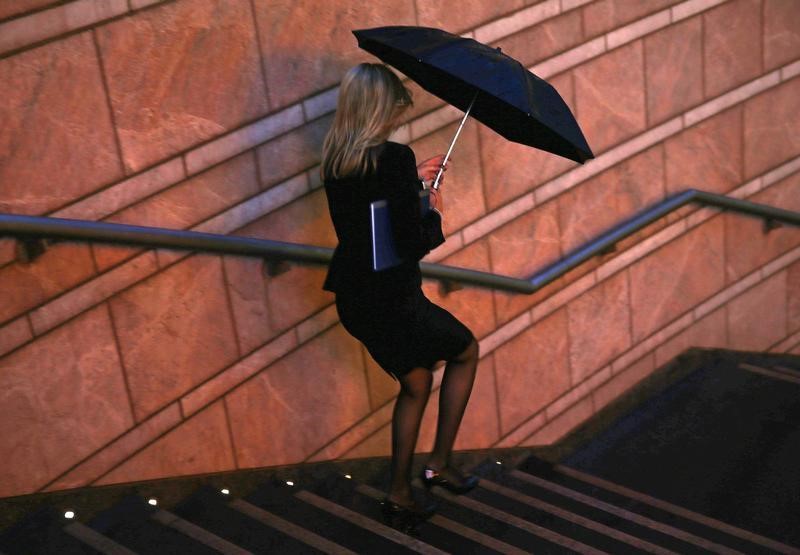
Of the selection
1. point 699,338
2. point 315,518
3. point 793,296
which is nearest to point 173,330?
point 315,518

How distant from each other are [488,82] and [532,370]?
8.45 feet

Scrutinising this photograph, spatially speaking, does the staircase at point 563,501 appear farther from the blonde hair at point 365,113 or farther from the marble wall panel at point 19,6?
the marble wall panel at point 19,6

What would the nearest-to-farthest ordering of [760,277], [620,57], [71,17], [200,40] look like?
[71,17] → [200,40] → [620,57] → [760,277]

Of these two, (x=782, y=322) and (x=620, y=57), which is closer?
(x=620, y=57)

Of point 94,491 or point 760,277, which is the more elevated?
point 94,491

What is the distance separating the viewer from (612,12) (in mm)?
6020

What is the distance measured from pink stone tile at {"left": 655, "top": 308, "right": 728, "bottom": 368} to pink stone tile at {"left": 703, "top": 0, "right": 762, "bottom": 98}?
1.40 meters

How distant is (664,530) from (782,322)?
3351 millimetres

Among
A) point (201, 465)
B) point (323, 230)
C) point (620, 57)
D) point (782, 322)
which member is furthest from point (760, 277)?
point (201, 465)

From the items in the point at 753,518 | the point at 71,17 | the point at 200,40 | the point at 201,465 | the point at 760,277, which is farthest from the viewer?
the point at 760,277

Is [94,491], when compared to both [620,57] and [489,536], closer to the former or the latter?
[489,536]

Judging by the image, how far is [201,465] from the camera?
182 inches

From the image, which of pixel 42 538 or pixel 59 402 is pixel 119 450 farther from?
pixel 42 538

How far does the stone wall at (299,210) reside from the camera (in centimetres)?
397
